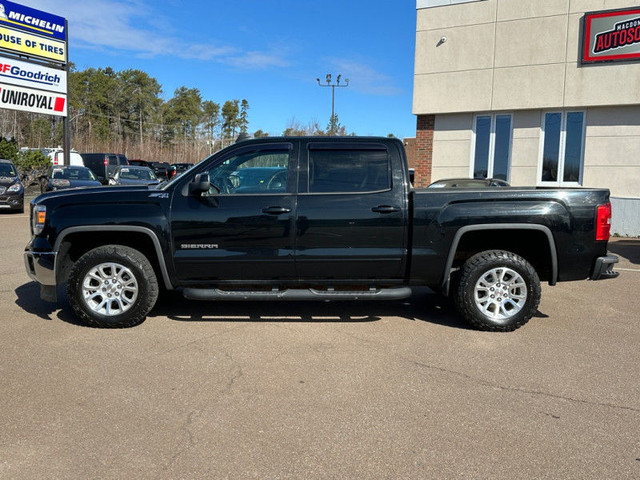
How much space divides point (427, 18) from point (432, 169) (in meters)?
4.18

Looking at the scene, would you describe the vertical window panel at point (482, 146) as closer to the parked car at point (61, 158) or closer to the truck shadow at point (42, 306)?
the truck shadow at point (42, 306)

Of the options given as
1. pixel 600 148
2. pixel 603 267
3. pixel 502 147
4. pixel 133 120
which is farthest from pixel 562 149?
pixel 133 120

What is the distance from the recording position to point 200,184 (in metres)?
5.11

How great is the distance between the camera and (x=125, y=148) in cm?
5344

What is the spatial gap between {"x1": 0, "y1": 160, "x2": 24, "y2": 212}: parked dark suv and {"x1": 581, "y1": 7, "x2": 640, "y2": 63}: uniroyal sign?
16744 millimetres

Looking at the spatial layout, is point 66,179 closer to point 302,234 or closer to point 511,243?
point 302,234

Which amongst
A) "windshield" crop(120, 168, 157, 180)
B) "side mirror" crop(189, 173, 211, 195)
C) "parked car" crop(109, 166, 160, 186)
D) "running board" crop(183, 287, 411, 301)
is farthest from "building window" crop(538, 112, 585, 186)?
"windshield" crop(120, 168, 157, 180)

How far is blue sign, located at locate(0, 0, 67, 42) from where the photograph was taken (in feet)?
64.3

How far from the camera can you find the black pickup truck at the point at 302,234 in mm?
5266

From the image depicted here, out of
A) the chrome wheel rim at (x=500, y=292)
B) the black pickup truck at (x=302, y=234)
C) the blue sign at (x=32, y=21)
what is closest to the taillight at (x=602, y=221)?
the black pickup truck at (x=302, y=234)

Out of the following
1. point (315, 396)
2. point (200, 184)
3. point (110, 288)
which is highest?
point (200, 184)

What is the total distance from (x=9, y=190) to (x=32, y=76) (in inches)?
273

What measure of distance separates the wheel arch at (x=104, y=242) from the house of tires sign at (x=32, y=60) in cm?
1826

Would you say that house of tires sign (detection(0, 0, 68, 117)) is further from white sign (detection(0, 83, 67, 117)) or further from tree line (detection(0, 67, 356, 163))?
A: tree line (detection(0, 67, 356, 163))
